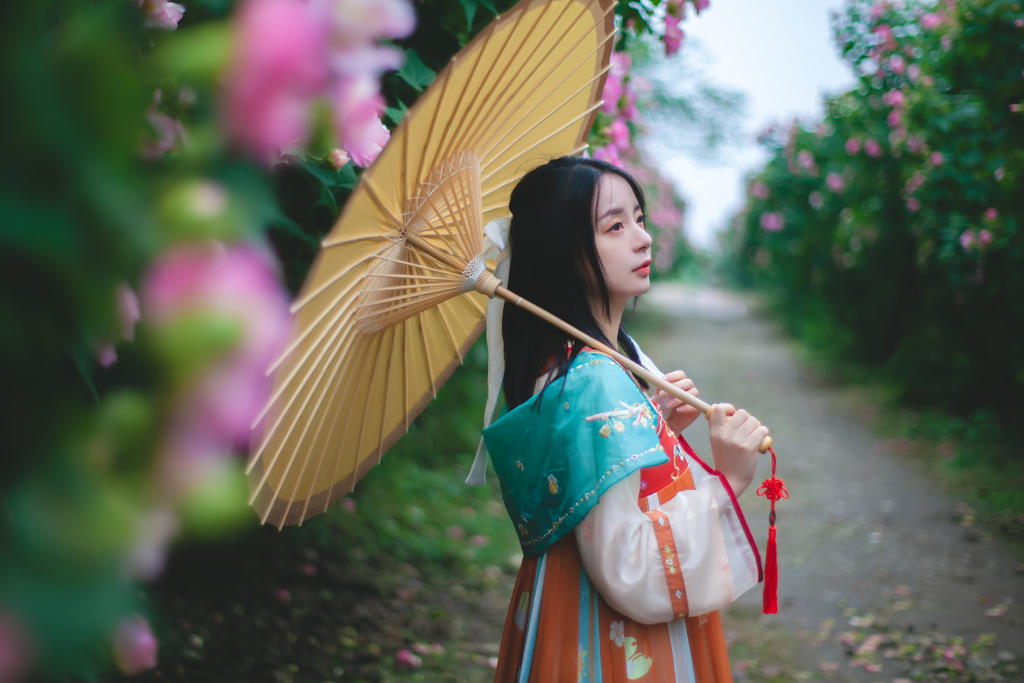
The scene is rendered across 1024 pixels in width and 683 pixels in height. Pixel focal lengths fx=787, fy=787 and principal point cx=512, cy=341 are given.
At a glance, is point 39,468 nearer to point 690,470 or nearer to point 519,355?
point 519,355

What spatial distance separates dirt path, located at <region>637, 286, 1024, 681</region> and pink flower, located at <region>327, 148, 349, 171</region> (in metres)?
2.72

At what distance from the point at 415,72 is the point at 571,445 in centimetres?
94

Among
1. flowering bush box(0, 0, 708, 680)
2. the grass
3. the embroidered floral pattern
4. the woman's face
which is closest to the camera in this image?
flowering bush box(0, 0, 708, 680)

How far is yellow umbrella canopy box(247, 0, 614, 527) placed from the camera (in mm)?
1252

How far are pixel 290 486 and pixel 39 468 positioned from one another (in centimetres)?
98

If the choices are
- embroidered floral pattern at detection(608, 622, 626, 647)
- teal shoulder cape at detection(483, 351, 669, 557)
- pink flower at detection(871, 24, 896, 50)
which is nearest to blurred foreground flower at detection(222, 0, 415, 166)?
teal shoulder cape at detection(483, 351, 669, 557)

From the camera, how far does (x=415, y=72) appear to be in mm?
1780

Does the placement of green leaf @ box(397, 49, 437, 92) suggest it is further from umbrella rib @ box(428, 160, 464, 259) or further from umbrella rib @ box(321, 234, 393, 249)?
umbrella rib @ box(321, 234, 393, 249)

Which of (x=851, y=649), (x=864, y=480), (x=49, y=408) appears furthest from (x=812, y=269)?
(x=49, y=408)

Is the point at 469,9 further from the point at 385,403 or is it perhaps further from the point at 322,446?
the point at 322,446

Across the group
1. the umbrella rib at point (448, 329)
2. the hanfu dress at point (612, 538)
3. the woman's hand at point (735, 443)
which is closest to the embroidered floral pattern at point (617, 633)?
the hanfu dress at point (612, 538)

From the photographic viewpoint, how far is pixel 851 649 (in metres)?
3.35

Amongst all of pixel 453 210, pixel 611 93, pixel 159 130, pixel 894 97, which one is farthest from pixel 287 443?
pixel 894 97

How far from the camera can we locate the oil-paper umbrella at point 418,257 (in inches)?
49.4
